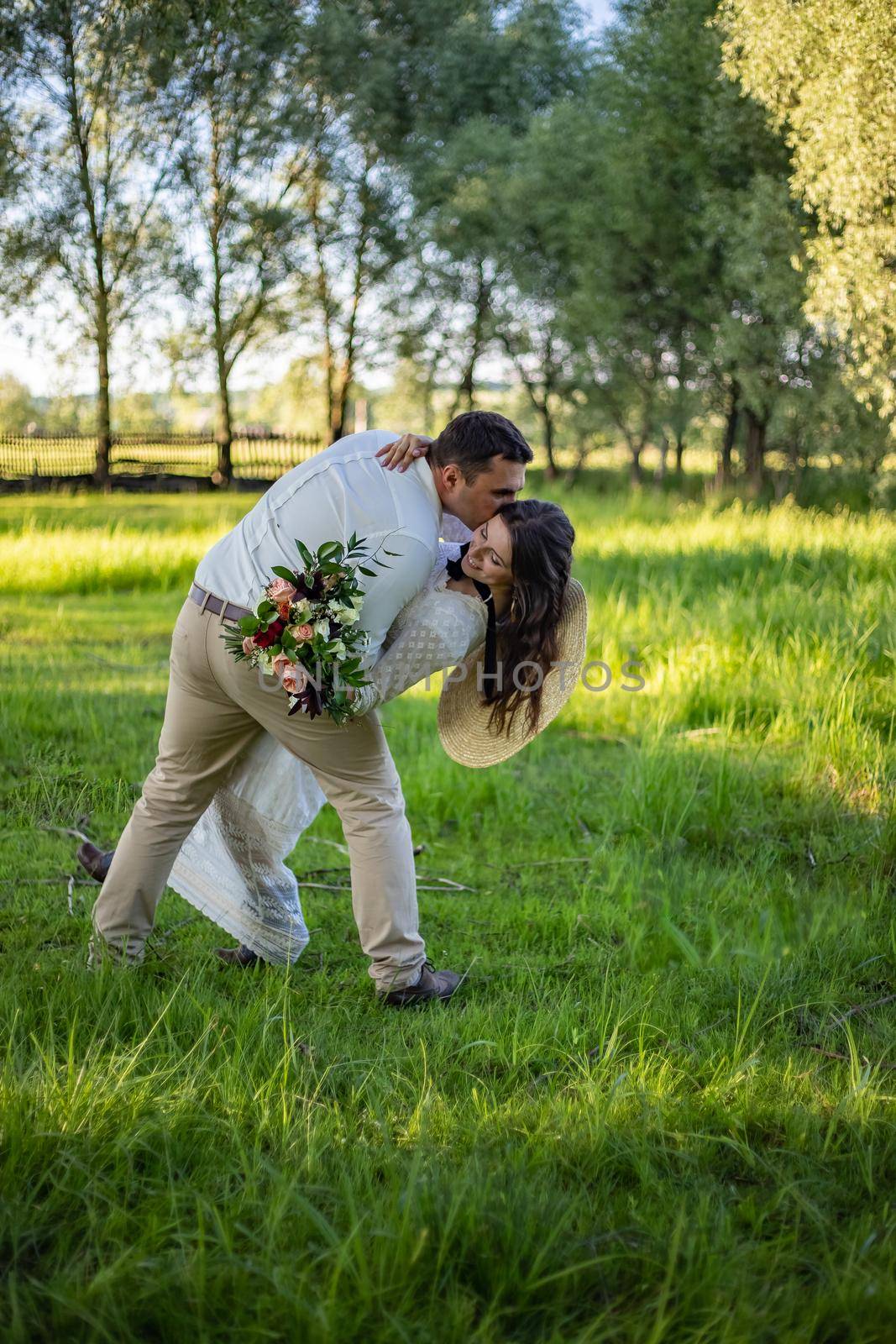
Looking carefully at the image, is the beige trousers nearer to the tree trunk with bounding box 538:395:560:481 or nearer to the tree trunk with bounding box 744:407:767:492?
the tree trunk with bounding box 744:407:767:492

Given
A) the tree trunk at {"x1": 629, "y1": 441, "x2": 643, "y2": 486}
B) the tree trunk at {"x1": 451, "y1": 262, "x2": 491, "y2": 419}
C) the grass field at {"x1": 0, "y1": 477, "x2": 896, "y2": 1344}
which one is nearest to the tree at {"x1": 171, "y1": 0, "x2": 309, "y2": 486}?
the tree trunk at {"x1": 451, "y1": 262, "x2": 491, "y2": 419}

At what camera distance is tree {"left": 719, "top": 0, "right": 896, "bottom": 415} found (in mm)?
12680

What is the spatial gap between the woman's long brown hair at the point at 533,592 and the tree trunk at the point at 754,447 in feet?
64.8

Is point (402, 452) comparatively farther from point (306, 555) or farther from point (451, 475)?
point (306, 555)

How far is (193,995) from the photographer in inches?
138

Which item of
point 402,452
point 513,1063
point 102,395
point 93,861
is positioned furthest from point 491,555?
point 102,395

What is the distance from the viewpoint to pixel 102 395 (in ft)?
92.1

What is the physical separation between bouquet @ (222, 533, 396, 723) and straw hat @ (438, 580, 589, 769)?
64cm

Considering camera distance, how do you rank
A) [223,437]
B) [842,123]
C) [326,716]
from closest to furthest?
[326,716]
[842,123]
[223,437]

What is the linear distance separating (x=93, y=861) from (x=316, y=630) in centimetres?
176

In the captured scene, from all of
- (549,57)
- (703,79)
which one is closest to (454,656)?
(703,79)

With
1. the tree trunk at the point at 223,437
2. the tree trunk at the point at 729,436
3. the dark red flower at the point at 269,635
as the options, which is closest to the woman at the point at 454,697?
the dark red flower at the point at 269,635

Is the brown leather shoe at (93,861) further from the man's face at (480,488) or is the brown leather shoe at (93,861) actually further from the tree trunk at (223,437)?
the tree trunk at (223,437)

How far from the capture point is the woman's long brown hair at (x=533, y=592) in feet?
11.4
